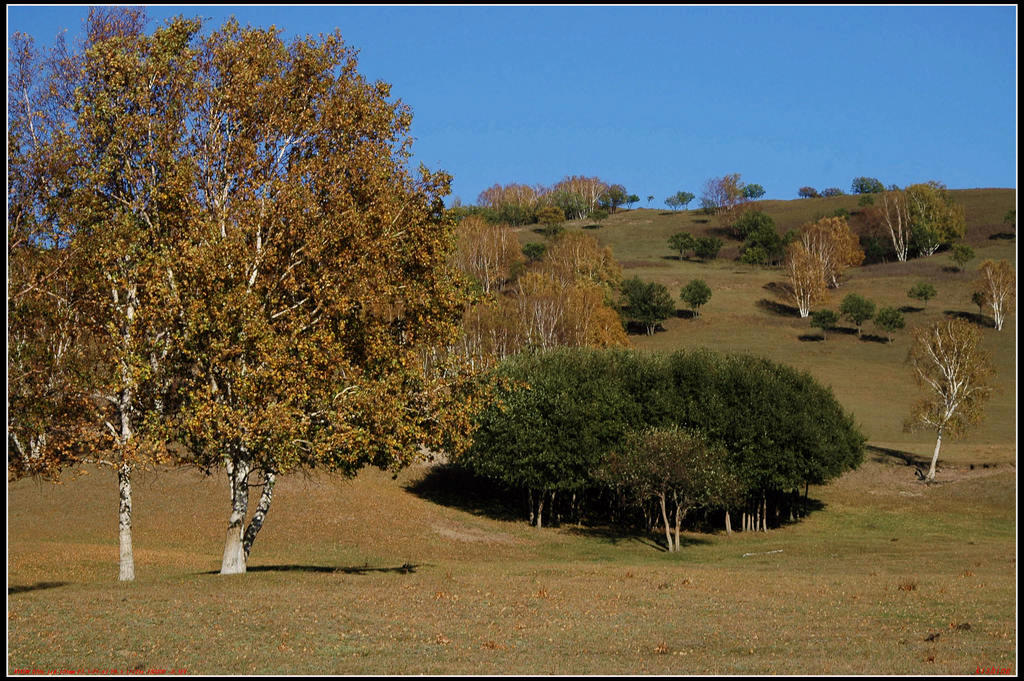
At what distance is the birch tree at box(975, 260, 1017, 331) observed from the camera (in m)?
145

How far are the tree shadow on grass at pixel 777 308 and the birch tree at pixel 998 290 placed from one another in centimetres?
2860

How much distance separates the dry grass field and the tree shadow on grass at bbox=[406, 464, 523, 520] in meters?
1.05

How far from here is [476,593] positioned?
98.2 ft

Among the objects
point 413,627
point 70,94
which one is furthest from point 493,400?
point 70,94

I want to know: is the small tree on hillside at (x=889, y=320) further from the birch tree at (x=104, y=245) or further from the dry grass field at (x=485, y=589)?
the birch tree at (x=104, y=245)

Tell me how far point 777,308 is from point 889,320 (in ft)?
86.8

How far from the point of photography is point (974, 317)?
151m

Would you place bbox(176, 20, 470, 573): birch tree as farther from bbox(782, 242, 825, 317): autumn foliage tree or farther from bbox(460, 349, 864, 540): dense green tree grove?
bbox(782, 242, 825, 317): autumn foliage tree

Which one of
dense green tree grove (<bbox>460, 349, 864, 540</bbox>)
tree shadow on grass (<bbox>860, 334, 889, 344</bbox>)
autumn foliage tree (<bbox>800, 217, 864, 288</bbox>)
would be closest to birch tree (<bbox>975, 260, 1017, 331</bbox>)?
tree shadow on grass (<bbox>860, 334, 889, 344</bbox>)

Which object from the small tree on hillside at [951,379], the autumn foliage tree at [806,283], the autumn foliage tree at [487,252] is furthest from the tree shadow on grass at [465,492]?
the autumn foliage tree at [806,283]

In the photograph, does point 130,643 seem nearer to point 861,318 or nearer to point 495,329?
point 495,329

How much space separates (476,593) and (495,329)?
92932 millimetres

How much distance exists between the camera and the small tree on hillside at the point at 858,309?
147125 millimetres

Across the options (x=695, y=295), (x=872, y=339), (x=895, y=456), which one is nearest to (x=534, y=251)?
(x=695, y=295)
